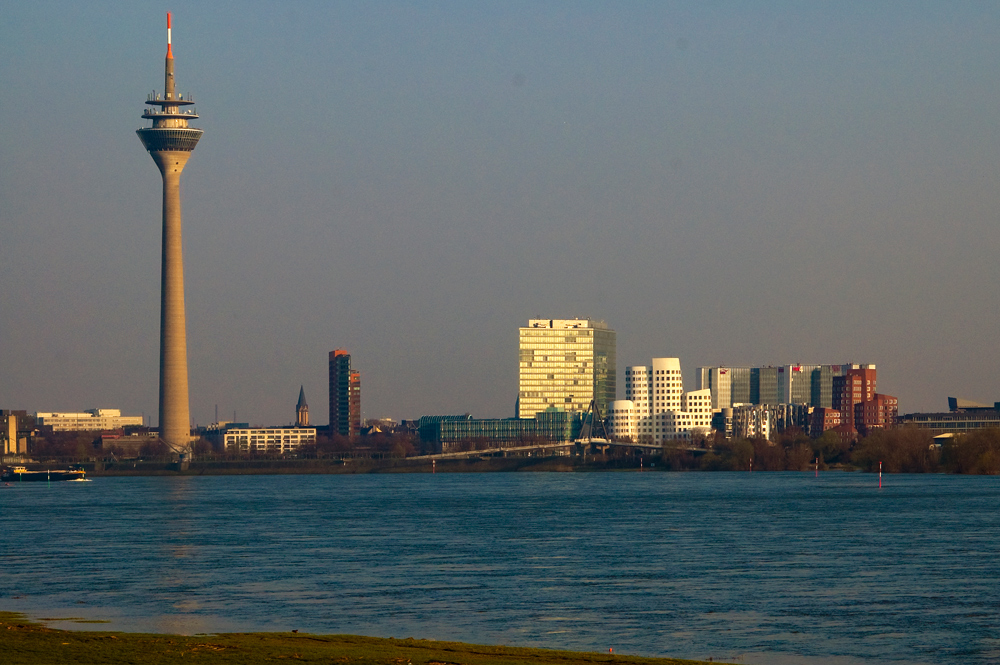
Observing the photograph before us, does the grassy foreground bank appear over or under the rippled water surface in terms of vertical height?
over

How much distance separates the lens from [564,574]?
52.3 m

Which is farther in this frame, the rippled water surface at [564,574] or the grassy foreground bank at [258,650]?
the rippled water surface at [564,574]

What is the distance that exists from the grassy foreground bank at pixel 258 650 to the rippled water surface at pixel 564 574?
2.51m

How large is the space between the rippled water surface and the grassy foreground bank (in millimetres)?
2508

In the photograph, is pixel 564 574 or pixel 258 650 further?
pixel 564 574

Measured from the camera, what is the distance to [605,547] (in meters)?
64.4

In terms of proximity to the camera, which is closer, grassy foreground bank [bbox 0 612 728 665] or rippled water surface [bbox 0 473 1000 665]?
grassy foreground bank [bbox 0 612 728 665]

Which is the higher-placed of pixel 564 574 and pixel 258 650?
pixel 258 650

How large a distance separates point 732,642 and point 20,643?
55.5 ft

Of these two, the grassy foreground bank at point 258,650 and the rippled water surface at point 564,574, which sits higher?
the grassy foreground bank at point 258,650

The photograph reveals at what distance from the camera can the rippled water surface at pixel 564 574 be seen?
1490 inches

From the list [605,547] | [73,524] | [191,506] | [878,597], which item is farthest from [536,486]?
[878,597]

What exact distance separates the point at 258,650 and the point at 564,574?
21509 mm

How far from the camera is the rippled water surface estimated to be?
3784cm
